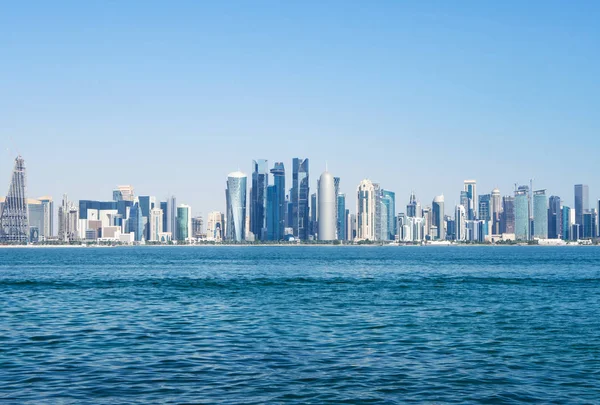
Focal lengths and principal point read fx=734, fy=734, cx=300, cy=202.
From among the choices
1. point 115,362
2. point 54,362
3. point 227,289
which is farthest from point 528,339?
point 227,289

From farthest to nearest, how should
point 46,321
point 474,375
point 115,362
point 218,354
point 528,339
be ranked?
point 46,321 → point 528,339 → point 218,354 → point 115,362 → point 474,375

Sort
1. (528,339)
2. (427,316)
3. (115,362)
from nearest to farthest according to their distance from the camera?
(115,362), (528,339), (427,316)

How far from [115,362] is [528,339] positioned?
2164 cm

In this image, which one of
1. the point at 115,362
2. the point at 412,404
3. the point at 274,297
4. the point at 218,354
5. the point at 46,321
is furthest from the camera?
the point at 274,297


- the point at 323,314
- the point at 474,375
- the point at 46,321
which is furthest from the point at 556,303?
the point at 46,321

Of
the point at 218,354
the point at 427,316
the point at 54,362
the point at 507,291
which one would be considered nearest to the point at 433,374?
the point at 218,354

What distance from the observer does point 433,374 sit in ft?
95.0

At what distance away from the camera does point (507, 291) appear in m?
75.4

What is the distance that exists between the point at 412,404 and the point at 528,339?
1736cm

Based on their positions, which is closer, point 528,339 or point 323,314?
point 528,339

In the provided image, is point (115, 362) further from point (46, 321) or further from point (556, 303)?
point (556, 303)

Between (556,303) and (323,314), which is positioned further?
(556,303)

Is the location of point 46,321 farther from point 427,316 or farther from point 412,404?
point 412,404

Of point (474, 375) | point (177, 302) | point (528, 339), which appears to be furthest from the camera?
point (177, 302)
